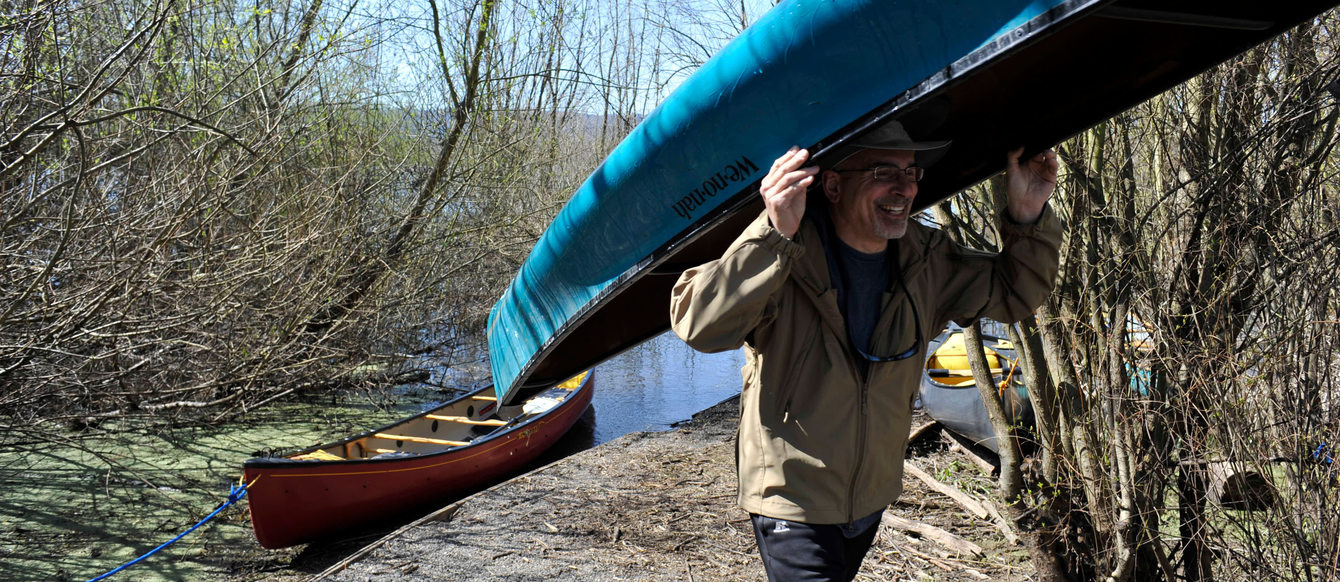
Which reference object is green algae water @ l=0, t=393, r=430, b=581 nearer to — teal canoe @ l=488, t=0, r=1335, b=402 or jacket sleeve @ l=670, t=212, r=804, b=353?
teal canoe @ l=488, t=0, r=1335, b=402

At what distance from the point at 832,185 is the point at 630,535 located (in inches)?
191

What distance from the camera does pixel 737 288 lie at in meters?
2.09

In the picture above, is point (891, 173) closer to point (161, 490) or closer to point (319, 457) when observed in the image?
point (319, 457)

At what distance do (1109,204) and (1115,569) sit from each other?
Answer: 1701 mm

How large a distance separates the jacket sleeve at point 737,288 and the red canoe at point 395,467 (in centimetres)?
504

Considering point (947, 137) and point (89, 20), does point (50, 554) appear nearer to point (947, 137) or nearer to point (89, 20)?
point (89, 20)

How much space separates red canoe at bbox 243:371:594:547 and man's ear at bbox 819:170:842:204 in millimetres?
4922

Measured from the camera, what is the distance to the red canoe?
26.6 ft

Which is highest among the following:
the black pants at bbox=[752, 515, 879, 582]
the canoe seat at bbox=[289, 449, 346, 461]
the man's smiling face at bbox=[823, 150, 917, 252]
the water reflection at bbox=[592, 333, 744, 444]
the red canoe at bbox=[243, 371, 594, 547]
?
the man's smiling face at bbox=[823, 150, 917, 252]

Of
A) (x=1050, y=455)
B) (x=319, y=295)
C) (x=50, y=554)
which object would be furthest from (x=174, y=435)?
(x=1050, y=455)

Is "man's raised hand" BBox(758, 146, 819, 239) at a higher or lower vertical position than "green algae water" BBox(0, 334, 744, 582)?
higher

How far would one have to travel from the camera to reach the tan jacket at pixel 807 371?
2127 millimetres

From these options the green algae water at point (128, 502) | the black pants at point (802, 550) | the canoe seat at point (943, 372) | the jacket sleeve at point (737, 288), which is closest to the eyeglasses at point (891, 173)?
the jacket sleeve at point (737, 288)

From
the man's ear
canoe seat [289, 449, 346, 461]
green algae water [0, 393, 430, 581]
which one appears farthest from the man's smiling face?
canoe seat [289, 449, 346, 461]
